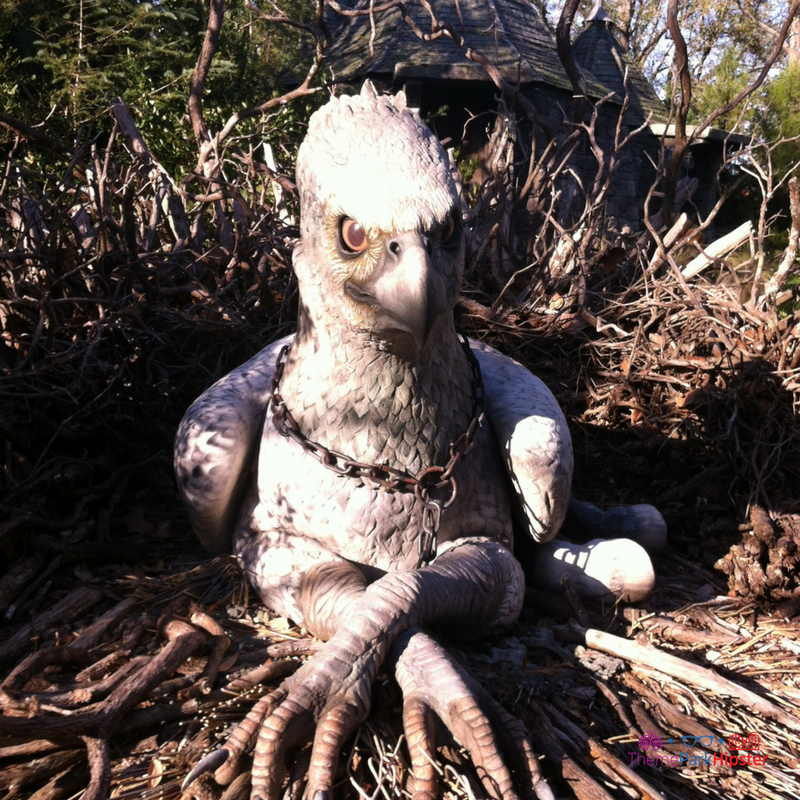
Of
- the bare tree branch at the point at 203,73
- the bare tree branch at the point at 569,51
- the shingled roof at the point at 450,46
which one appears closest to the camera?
the bare tree branch at the point at 203,73

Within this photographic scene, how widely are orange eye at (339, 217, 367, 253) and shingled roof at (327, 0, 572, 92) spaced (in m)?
9.71

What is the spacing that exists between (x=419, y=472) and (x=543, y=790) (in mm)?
976

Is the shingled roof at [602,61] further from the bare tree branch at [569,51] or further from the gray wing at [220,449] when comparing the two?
the gray wing at [220,449]

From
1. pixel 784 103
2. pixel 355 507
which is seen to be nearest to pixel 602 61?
pixel 784 103

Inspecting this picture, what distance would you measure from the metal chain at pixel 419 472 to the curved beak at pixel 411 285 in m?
0.53

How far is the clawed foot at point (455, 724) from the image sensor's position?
1818mm

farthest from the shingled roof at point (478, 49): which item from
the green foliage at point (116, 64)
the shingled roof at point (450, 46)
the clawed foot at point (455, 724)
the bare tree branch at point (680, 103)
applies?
the clawed foot at point (455, 724)

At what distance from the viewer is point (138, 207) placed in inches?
183

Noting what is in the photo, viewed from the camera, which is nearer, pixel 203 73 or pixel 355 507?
pixel 355 507

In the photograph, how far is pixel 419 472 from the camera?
248cm

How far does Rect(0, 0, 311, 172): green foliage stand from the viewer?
24.9ft

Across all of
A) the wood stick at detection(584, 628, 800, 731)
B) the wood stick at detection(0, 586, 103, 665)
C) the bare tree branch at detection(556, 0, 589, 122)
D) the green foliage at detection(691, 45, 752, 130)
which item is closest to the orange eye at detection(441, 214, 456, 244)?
the wood stick at detection(584, 628, 800, 731)

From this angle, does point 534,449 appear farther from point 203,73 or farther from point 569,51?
point 569,51

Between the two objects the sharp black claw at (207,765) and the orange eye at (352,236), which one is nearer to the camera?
the sharp black claw at (207,765)
